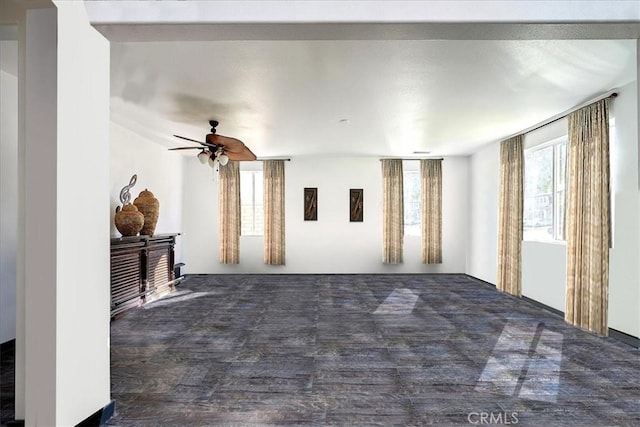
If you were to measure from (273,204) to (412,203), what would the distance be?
319cm

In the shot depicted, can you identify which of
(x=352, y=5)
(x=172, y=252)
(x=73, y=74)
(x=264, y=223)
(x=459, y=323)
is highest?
(x=352, y=5)

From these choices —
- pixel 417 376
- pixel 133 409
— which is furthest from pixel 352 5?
pixel 133 409

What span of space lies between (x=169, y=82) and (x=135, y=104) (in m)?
1.06

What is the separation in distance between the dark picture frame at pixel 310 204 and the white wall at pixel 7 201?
5376 mm

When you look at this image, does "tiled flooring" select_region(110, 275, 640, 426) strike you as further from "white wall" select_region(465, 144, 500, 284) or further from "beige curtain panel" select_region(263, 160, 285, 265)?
"beige curtain panel" select_region(263, 160, 285, 265)

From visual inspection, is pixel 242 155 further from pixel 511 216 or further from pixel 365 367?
pixel 511 216

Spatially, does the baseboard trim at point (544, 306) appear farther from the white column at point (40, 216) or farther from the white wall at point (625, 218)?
the white column at point (40, 216)

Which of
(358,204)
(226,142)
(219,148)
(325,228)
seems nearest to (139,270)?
(219,148)

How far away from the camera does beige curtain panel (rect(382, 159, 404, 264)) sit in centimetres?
801

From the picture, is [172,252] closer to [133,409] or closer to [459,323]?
[133,409]

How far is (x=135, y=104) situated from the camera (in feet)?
14.1

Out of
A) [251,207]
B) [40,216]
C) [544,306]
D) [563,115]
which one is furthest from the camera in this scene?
[251,207]
